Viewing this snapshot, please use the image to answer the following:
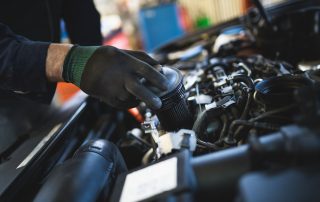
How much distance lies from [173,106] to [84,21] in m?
1.05

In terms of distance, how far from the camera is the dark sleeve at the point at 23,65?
34.4 inches

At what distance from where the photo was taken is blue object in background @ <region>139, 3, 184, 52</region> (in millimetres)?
4609

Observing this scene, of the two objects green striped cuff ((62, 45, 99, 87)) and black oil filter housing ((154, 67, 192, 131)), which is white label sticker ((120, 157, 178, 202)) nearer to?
black oil filter housing ((154, 67, 192, 131))

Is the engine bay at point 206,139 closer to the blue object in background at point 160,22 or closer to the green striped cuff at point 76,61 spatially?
the green striped cuff at point 76,61

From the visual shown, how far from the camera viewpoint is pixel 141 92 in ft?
2.56

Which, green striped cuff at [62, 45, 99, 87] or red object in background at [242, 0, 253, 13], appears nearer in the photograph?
green striped cuff at [62, 45, 99, 87]

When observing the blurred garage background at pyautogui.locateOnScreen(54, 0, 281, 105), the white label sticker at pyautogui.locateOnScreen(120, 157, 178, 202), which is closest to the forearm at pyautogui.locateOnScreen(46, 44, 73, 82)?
the white label sticker at pyautogui.locateOnScreen(120, 157, 178, 202)

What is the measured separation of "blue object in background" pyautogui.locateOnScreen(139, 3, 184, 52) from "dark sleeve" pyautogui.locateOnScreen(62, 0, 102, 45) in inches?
117

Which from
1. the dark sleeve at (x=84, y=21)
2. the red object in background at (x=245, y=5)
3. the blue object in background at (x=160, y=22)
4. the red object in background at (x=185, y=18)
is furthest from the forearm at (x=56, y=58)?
the red object in background at (x=185, y=18)

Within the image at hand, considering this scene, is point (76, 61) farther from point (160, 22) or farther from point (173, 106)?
point (160, 22)

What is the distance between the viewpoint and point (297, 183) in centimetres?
52

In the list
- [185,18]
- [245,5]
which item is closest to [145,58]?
[245,5]

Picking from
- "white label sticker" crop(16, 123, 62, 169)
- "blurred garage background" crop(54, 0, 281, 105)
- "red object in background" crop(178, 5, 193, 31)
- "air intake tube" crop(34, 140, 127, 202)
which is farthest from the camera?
"red object in background" crop(178, 5, 193, 31)

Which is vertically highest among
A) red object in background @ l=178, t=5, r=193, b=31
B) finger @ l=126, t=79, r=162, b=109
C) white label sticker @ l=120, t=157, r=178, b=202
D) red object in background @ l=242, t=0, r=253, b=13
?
finger @ l=126, t=79, r=162, b=109
